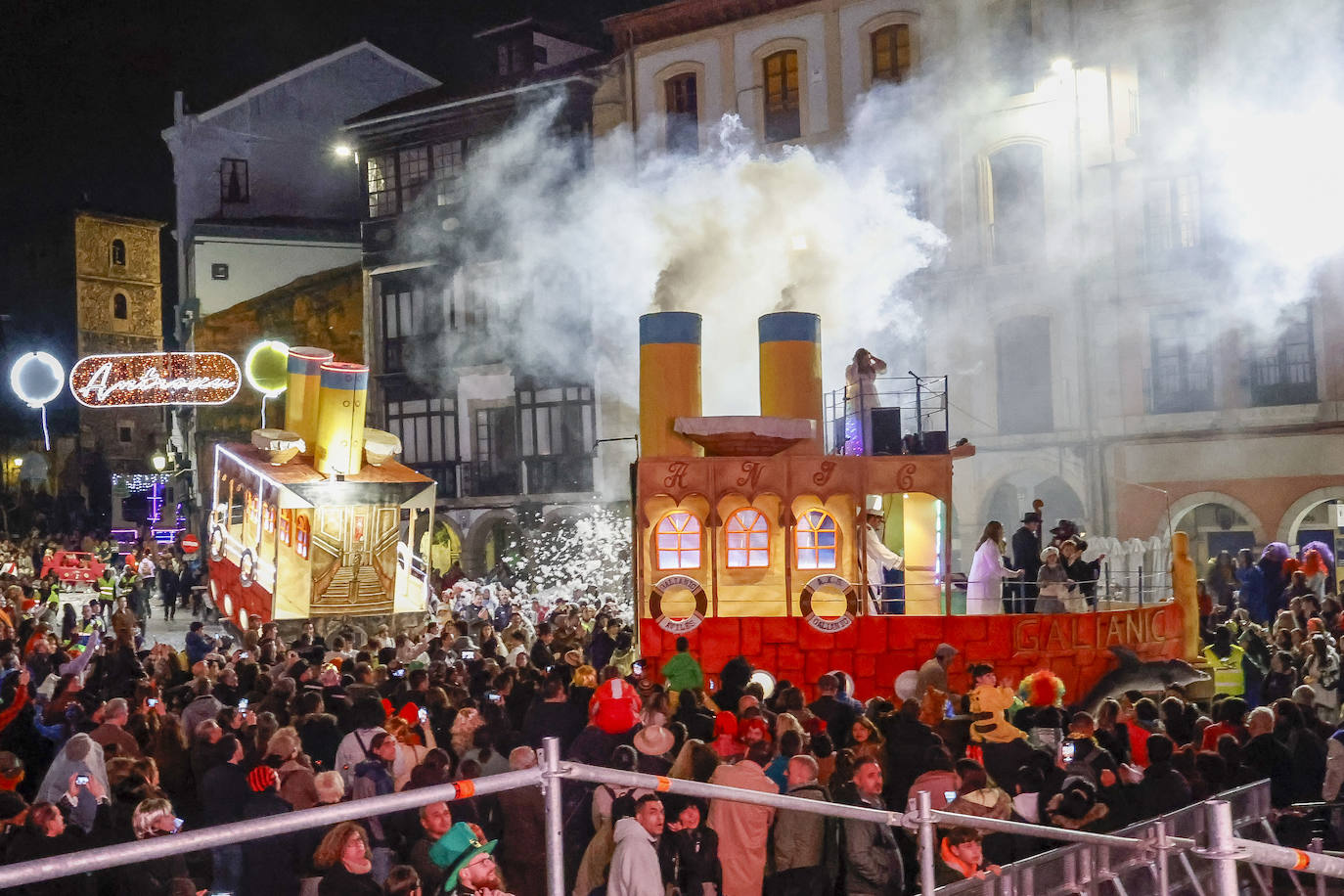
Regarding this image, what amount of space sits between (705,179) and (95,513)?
36411 millimetres

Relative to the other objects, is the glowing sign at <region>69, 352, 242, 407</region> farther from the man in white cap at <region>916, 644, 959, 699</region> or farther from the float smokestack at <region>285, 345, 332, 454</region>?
the man in white cap at <region>916, 644, 959, 699</region>

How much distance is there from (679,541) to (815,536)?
1677 mm

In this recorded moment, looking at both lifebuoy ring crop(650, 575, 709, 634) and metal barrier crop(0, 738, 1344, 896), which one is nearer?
metal barrier crop(0, 738, 1344, 896)

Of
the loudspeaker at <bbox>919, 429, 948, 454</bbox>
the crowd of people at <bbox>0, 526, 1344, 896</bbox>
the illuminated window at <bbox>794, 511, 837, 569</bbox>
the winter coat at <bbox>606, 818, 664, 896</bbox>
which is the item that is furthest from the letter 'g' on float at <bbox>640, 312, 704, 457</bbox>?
the winter coat at <bbox>606, 818, 664, 896</bbox>

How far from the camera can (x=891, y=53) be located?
31.5 metres

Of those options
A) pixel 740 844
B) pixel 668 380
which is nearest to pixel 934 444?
pixel 668 380

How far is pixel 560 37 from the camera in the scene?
38.6 metres

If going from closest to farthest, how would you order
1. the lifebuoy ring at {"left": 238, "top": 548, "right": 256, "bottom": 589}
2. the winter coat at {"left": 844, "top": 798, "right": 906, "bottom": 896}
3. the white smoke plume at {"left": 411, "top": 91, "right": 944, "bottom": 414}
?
the winter coat at {"left": 844, "top": 798, "right": 906, "bottom": 896} < the lifebuoy ring at {"left": 238, "top": 548, "right": 256, "bottom": 589} < the white smoke plume at {"left": 411, "top": 91, "right": 944, "bottom": 414}

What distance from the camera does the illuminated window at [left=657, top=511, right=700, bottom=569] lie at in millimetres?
17016

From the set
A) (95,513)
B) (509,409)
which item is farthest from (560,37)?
(95,513)

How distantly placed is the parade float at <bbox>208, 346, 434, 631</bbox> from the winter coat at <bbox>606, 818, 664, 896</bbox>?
1692cm

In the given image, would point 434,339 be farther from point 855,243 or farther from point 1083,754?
point 1083,754

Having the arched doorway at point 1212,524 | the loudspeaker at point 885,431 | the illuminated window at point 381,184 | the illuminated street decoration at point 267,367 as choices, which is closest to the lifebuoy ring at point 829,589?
the loudspeaker at point 885,431

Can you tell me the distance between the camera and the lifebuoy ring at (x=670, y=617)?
16.4m
